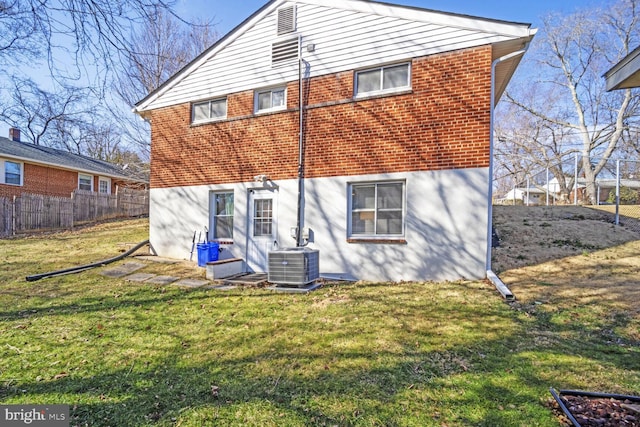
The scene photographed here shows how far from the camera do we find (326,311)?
563 cm

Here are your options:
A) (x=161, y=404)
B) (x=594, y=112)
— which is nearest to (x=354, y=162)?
(x=161, y=404)

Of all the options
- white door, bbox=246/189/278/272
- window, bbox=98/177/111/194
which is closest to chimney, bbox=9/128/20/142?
window, bbox=98/177/111/194

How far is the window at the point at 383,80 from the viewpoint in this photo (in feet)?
26.3

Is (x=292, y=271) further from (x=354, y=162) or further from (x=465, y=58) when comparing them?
(x=465, y=58)

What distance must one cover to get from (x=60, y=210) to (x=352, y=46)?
57.5ft

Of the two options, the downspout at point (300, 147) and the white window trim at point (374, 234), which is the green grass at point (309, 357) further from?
the downspout at point (300, 147)

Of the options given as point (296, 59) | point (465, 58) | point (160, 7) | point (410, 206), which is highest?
point (296, 59)

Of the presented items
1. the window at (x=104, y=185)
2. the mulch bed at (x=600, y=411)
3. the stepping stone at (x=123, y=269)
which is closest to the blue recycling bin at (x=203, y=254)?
the stepping stone at (x=123, y=269)

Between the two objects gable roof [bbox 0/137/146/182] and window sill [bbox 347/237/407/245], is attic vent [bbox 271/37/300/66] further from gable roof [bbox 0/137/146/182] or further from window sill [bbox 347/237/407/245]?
gable roof [bbox 0/137/146/182]

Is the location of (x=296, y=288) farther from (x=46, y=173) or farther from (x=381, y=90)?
(x=46, y=173)

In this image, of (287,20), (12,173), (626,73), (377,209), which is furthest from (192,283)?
(12,173)

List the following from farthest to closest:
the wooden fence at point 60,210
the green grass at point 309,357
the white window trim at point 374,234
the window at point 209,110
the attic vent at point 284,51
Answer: the wooden fence at point 60,210
the window at point 209,110
the attic vent at point 284,51
the white window trim at point 374,234
the green grass at point 309,357

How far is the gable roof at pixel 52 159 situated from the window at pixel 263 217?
16.8 metres

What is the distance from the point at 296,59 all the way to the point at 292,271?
5965mm
